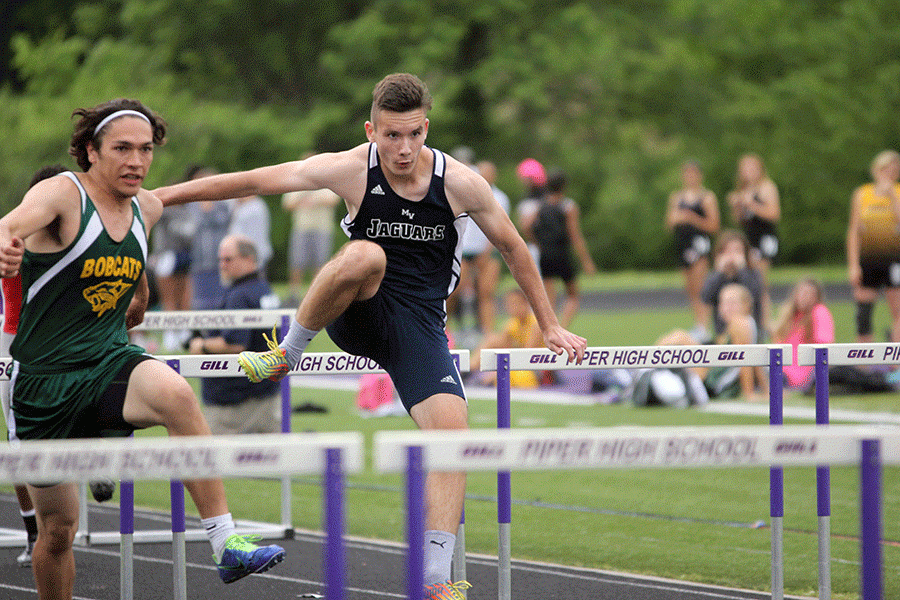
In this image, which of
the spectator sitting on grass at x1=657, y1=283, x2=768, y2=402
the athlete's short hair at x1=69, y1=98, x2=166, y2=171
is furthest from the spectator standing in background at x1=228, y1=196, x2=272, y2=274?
the athlete's short hair at x1=69, y1=98, x2=166, y2=171

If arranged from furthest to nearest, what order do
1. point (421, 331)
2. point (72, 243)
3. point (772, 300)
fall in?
point (772, 300) < point (421, 331) < point (72, 243)

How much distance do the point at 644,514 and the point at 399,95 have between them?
3788 millimetres

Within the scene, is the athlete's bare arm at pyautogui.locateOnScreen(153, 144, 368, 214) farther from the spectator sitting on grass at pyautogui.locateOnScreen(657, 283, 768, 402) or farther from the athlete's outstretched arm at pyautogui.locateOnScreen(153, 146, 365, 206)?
the spectator sitting on grass at pyautogui.locateOnScreen(657, 283, 768, 402)

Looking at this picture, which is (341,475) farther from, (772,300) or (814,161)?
(814,161)

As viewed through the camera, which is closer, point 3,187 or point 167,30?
point 3,187

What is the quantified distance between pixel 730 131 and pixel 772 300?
11.8m

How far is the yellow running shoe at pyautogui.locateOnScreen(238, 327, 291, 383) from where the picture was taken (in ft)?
14.2

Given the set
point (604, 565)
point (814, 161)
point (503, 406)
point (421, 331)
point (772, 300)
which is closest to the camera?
point (421, 331)

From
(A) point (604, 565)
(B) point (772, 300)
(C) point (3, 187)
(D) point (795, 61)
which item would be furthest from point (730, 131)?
(A) point (604, 565)

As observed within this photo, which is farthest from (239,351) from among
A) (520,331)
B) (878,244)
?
(878,244)

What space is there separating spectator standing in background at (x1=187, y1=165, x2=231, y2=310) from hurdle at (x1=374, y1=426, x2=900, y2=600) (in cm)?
962

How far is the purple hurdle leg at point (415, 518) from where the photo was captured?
279 centimetres

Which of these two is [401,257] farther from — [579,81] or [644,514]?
[579,81]

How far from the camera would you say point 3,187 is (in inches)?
906
